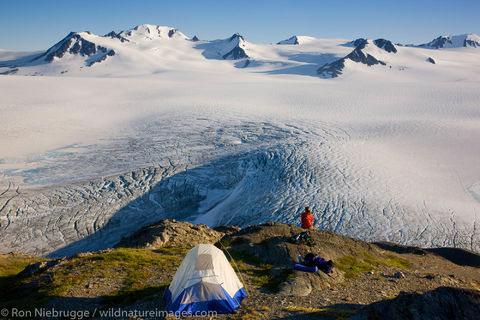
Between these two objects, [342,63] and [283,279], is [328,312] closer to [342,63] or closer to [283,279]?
[283,279]

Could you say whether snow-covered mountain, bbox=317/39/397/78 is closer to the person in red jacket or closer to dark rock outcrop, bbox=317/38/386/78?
dark rock outcrop, bbox=317/38/386/78

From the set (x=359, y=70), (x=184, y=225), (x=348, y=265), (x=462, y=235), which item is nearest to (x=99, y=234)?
(x=184, y=225)

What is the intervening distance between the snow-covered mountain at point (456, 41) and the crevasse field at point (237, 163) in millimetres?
140400

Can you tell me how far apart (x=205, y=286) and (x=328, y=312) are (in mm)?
3562

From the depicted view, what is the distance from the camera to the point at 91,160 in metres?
36.0

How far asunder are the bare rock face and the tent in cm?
732

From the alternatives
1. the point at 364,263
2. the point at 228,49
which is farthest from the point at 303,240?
the point at 228,49

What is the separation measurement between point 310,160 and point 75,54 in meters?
155

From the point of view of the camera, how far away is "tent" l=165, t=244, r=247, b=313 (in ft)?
30.1

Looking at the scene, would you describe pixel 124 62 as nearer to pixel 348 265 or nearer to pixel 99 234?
pixel 99 234

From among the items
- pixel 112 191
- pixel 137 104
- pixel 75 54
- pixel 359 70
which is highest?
pixel 75 54

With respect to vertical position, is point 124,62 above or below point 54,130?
above

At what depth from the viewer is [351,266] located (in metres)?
13.5

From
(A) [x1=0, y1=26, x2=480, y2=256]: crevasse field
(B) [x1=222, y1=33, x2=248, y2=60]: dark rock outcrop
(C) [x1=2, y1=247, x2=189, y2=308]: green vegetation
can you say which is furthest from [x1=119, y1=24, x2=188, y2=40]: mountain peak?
(C) [x1=2, y1=247, x2=189, y2=308]: green vegetation
